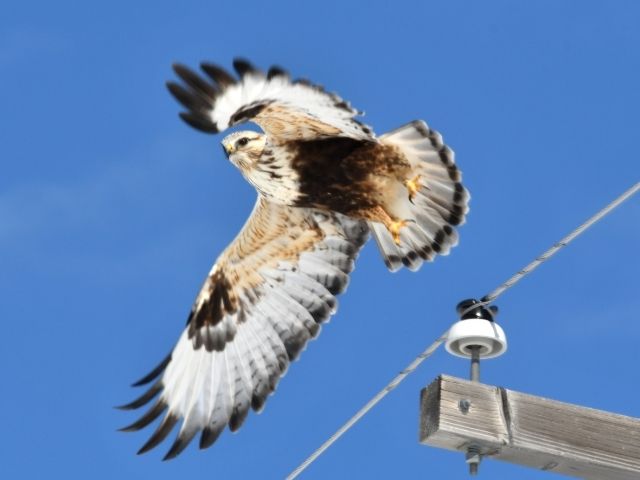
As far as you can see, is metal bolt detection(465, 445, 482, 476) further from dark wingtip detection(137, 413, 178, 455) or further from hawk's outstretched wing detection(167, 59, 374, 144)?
dark wingtip detection(137, 413, 178, 455)

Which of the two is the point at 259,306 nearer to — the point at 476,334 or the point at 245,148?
the point at 245,148

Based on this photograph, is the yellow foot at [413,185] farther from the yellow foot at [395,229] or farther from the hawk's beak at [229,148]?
the hawk's beak at [229,148]

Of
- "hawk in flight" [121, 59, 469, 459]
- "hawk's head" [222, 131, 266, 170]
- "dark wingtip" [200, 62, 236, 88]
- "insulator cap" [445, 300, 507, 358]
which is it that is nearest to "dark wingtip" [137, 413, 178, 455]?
"hawk in flight" [121, 59, 469, 459]

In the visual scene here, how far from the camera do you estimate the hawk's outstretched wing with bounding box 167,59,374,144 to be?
8.21m

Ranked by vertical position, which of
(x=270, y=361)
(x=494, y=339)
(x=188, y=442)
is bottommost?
(x=494, y=339)

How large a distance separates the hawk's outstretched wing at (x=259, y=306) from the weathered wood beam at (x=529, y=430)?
13.2ft

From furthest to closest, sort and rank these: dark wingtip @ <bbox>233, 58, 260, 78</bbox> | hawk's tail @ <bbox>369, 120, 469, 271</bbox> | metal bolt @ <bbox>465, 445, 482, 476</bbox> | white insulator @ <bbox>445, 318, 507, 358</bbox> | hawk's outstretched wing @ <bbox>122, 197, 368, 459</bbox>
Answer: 1. hawk's outstretched wing @ <bbox>122, 197, 368, 459</bbox>
2. hawk's tail @ <bbox>369, 120, 469, 271</bbox>
3. dark wingtip @ <bbox>233, 58, 260, 78</bbox>
4. white insulator @ <bbox>445, 318, 507, 358</bbox>
5. metal bolt @ <bbox>465, 445, 482, 476</bbox>

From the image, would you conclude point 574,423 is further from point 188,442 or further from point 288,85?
point 188,442

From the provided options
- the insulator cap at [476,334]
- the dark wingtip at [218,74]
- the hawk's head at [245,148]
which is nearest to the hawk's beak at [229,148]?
the hawk's head at [245,148]

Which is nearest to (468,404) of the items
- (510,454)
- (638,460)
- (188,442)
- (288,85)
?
(510,454)

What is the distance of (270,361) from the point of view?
374 inches

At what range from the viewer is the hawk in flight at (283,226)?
834 cm

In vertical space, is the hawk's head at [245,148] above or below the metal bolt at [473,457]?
above

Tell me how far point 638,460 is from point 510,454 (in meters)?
0.51
